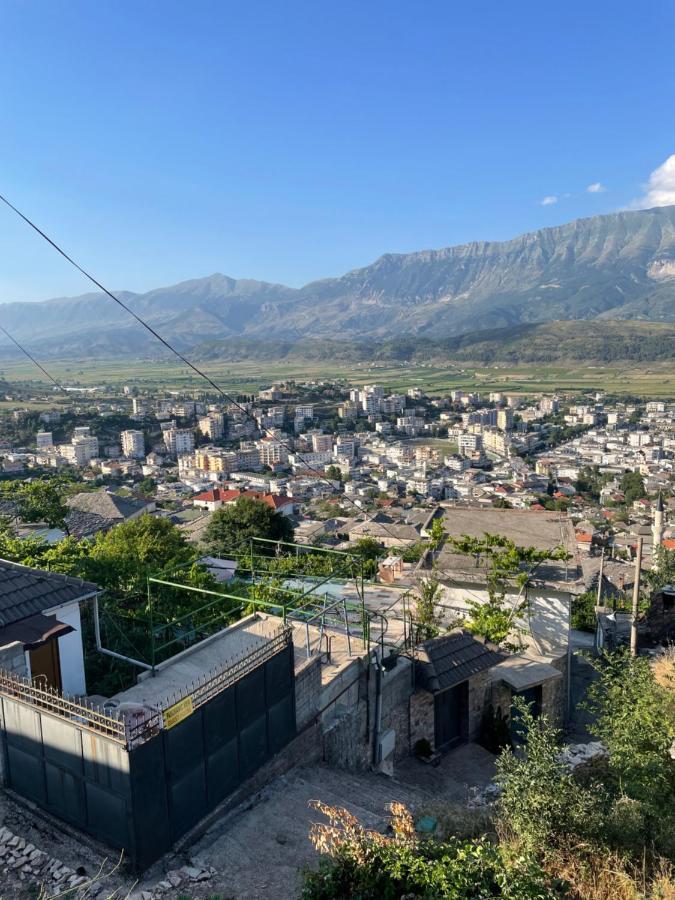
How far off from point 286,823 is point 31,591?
3050 mm

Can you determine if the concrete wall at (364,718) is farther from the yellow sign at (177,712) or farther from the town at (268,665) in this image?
the yellow sign at (177,712)

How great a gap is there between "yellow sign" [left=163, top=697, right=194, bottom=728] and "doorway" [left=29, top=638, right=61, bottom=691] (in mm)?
1806

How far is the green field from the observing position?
132375mm

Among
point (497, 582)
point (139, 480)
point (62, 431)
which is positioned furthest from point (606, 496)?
point (62, 431)

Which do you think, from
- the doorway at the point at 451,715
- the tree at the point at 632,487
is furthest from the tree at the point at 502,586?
the tree at the point at 632,487

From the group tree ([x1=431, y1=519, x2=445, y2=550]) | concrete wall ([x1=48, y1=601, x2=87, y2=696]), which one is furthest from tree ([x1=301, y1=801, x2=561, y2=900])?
tree ([x1=431, y1=519, x2=445, y2=550])

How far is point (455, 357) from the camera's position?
186 meters

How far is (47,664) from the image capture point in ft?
18.4

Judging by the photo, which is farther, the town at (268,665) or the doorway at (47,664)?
the doorway at (47,664)

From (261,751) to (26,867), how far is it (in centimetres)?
177

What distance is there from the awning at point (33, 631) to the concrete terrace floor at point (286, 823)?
2.09 metres

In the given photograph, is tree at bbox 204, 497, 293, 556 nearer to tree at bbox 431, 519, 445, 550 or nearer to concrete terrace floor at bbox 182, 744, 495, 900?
tree at bbox 431, 519, 445, 550

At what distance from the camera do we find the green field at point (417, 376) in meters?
132

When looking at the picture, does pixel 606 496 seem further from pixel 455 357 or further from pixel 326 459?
pixel 455 357
